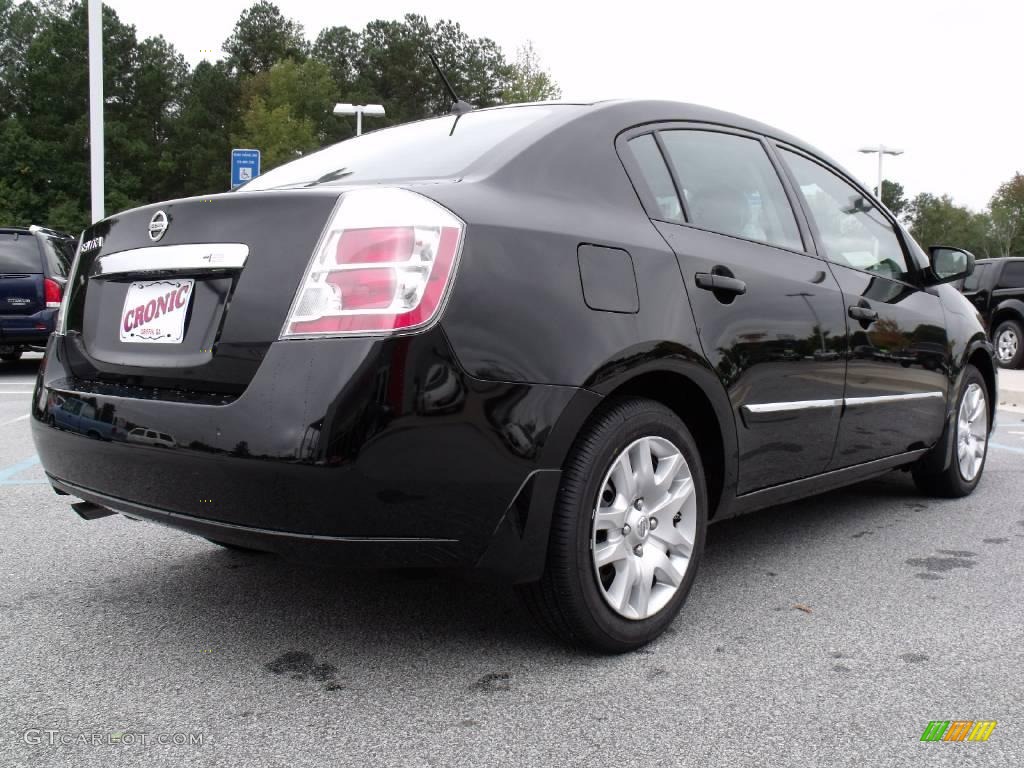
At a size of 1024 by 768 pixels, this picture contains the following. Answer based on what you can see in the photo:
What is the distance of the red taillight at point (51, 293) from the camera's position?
11375 mm

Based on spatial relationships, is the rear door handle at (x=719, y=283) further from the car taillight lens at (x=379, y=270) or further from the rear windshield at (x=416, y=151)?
the car taillight lens at (x=379, y=270)

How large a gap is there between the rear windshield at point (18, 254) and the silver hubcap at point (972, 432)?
1021 cm

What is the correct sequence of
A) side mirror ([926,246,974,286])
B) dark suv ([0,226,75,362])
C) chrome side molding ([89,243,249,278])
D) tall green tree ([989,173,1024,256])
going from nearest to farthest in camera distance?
chrome side molding ([89,243,249,278]) → side mirror ([926,246,974,286]) → dark suv ([0,226,75,362]) → tall green tree ([989,173,1024,256])

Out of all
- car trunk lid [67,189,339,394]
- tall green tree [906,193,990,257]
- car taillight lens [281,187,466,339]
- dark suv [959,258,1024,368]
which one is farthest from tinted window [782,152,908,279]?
tall green tree [906,193,990,257]

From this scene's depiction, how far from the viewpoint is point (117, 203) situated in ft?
169

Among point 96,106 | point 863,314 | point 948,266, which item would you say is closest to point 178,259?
point 863,314

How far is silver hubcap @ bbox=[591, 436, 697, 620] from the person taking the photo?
8.48ft

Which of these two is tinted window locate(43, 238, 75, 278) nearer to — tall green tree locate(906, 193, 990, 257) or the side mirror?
the side mirror

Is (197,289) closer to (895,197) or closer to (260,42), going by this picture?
(260,42)

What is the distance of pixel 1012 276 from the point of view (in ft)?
48.7

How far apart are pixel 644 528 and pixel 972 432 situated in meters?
2.95

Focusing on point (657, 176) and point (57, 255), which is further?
point (57, 255)

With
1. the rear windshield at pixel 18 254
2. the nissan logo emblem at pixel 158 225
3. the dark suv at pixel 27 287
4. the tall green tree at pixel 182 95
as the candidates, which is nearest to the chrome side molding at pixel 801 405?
the nissan logo emblem at pixel 158 225

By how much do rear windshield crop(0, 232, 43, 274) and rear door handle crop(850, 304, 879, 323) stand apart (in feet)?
33.9
